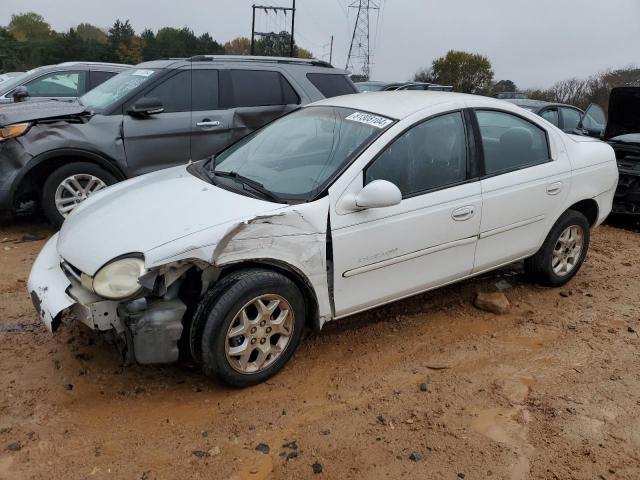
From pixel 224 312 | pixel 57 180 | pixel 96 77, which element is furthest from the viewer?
pixel 96 77

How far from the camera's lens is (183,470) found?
2.54m

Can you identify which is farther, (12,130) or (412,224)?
(12,130)

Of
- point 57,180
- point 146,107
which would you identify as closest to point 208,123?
point 146,107

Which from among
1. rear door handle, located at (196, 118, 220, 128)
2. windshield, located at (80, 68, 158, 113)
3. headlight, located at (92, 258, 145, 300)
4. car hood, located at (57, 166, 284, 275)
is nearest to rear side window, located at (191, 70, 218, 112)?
rear door handle, located at (196, 118, 220, 128)

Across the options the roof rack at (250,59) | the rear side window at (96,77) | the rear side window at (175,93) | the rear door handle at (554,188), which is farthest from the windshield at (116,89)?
the rear door handle at (554,188)

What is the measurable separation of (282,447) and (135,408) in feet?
2.86

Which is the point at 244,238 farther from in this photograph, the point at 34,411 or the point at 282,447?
the point at 34,411

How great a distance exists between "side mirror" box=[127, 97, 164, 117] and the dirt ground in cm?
A: 233

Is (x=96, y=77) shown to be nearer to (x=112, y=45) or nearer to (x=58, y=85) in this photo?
(x=58, y=85)

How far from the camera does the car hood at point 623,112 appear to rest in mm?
7293

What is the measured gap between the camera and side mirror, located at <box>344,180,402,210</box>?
313cm

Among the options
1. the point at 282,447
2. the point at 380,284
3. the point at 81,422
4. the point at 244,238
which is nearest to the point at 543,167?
the point at 380,284

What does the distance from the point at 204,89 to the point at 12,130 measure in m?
2.01

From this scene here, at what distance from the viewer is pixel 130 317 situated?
2758mm
